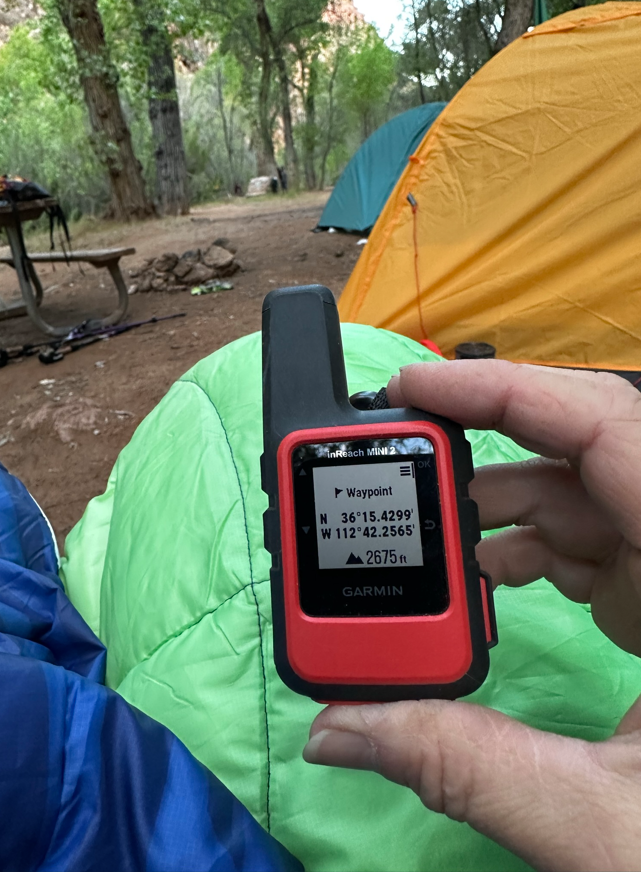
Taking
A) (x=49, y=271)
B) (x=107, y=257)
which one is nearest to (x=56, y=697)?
(x=107, y=257)

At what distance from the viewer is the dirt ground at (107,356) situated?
238cm

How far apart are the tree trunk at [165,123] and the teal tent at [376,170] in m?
3.35

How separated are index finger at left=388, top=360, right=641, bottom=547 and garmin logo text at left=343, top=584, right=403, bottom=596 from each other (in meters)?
0.18

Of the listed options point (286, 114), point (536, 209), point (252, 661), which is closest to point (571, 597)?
point (252, 661)

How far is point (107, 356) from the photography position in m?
3.52

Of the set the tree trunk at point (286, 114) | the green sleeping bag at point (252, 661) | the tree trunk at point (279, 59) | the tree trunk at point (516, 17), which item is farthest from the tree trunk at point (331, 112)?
the green sleeping bag at point (252, 661)

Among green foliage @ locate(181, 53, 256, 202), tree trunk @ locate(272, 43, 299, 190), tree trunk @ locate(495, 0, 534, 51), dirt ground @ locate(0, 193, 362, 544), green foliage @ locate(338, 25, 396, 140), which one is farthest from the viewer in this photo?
green foliage @ locate(338, 25, 396, 140)

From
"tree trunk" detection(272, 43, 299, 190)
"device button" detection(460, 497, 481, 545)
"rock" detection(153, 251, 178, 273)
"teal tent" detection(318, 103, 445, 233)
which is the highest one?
"tree trunk" detection(272, 43, 299, 190)

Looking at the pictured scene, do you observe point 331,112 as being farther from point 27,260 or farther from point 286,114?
point 27,260

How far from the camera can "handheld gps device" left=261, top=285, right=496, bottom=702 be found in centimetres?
55

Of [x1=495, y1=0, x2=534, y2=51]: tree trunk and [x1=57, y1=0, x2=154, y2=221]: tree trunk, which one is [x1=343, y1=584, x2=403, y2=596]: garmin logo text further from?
[x1=57, y1=0, x2=154, y2=221]: tree trunk

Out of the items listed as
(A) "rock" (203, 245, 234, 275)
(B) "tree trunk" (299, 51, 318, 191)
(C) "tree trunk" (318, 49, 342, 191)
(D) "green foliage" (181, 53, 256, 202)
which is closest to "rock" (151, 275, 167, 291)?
(A) "rock" (203, 245, 234, 275)

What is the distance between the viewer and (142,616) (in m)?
0.88

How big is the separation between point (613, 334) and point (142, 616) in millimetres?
1891
